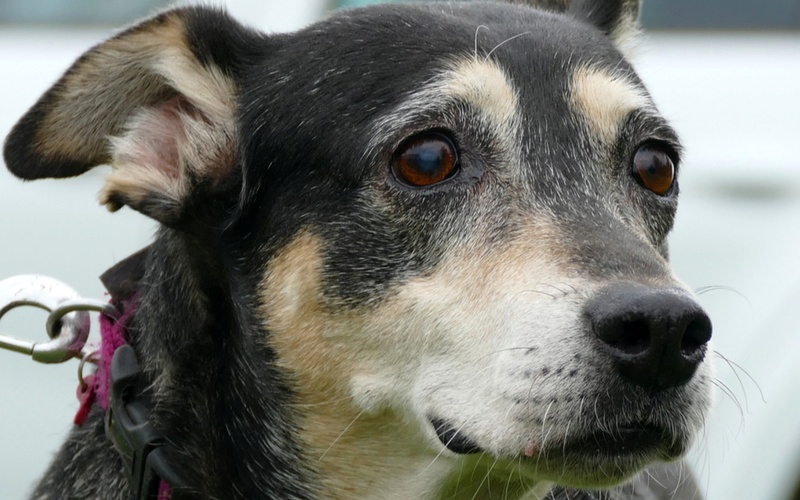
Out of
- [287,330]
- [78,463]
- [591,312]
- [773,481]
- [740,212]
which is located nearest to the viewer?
[591,312]

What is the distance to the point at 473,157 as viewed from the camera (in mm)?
3434

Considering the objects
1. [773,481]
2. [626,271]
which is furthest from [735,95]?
[626,271]

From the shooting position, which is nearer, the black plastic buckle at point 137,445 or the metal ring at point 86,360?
the black plastic buckle at point 137,445

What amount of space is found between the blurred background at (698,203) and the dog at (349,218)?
1280 millimetres

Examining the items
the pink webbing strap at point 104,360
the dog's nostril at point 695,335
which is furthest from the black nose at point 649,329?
the pink webbing strap at point 104,360

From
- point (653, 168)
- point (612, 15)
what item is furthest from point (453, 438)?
point (612, 15)

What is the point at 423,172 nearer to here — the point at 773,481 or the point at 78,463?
the point at 78,463

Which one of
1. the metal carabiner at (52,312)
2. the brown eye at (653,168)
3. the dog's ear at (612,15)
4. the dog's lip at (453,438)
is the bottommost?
the dog's lip at (453,438)

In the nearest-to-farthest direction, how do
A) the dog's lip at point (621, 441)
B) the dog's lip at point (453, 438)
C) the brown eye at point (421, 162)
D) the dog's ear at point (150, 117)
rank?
the dog's lip at point (621, 441) < the dog's lip at point (453, 438) < the brown eye at point (421, 162) < the dog's ear at point (150, 117)

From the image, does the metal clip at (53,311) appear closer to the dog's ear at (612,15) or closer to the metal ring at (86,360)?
the metal ring at (86,360)

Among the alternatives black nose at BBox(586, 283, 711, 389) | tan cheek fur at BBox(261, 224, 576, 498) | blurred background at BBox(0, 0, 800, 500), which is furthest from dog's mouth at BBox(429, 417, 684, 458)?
blurred background at BBox(0, 0, 800, 500)

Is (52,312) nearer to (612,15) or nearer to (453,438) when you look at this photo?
(453,438)

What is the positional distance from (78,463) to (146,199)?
0.87 m

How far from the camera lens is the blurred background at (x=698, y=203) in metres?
4.86
